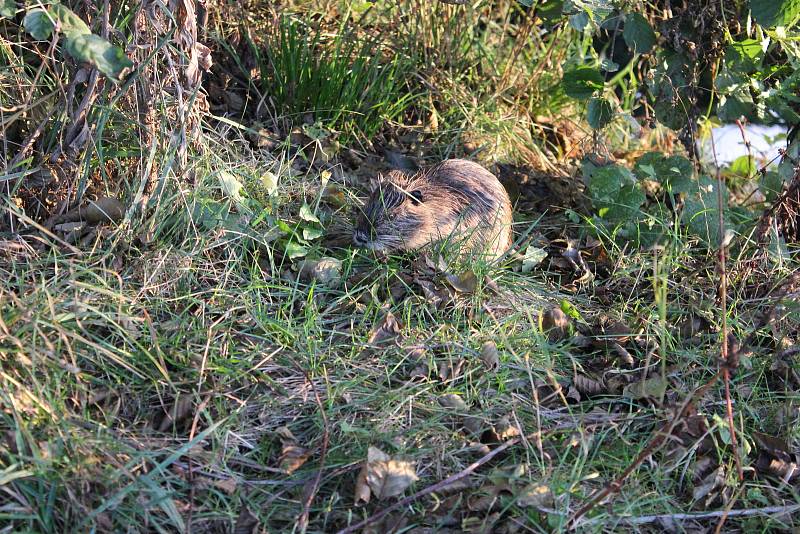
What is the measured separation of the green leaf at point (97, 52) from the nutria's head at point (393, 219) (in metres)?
1.26

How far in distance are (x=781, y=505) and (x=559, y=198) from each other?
6.33ft

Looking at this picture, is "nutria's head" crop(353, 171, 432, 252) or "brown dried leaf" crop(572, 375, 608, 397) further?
"nutria's head" crop(353, 171, 432, 252)

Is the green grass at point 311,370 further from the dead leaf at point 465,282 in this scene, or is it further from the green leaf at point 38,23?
the green leaf at point 38,23

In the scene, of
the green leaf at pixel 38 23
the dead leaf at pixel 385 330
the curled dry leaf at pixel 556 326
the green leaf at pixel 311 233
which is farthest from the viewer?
the green leaf at pixel 311 233

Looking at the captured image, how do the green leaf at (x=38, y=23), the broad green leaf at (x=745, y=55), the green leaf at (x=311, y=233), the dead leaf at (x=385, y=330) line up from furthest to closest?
the broad green leaf at (x=745, y=55) < the green leaf at (x=311, y=233) < the dead leaf at (x=385, y=330) < the green leaf at (x=38, y=23)

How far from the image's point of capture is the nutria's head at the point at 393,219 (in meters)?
3.57

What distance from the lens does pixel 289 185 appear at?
3861mm

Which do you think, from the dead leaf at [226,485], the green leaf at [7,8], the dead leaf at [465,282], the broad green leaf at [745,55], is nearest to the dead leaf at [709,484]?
the dead leaf at [465,282]

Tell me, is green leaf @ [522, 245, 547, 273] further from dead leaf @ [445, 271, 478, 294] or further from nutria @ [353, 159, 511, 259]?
dead leaf @ [445, 271, 478, 294]

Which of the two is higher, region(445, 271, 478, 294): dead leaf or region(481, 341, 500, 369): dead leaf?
region(445, 271, 478, 294): dead leaf

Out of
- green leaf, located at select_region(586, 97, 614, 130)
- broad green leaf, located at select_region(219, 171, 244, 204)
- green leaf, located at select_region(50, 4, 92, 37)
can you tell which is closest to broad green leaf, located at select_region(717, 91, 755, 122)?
green leaf, located at select_region(586, 97, 614, 130)

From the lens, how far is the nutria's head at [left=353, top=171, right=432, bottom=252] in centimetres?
357

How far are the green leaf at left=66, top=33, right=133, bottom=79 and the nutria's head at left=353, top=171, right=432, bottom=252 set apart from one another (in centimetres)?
126

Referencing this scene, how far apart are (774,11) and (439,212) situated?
5.28ft
